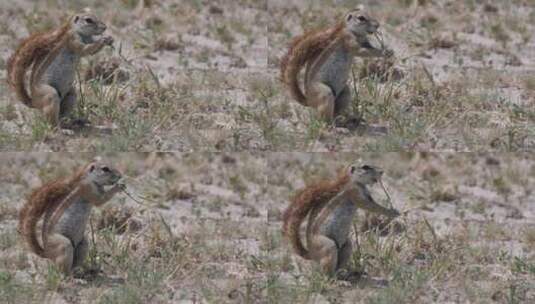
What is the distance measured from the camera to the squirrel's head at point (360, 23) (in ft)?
47.1

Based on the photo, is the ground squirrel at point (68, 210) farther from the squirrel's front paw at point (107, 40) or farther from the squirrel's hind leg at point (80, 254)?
the squirrel's front paw at point (107, 40)

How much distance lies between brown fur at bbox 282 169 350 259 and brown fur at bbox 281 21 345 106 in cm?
127

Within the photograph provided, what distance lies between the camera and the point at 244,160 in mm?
16141

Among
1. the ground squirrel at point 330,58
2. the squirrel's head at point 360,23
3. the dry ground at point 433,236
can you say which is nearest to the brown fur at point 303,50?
the ground squirrel at point 330,58

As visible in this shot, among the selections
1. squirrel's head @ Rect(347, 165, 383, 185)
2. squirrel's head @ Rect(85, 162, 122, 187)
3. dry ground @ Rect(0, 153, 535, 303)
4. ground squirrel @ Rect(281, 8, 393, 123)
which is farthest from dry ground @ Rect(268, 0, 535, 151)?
squirrel's head @ Rect(85, 162, 122, 187)

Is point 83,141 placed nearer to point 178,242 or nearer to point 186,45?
point 178,242

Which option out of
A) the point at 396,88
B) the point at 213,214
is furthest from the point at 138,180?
the point at 396,88

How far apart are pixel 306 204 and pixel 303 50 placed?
1.72 m

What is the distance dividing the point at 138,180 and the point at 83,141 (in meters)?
1.36

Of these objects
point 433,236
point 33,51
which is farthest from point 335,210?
point 33,51

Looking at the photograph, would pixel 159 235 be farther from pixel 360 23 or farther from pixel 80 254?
pixel 360 23

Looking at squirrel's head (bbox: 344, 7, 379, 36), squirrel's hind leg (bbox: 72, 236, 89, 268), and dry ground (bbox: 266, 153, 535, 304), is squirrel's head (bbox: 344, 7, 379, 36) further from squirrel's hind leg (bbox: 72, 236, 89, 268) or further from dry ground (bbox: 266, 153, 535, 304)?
squirrel's hind leg (bbox: 72, 236, 89, 268)

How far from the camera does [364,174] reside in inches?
543

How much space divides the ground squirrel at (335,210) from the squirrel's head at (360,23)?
59.5 inches
